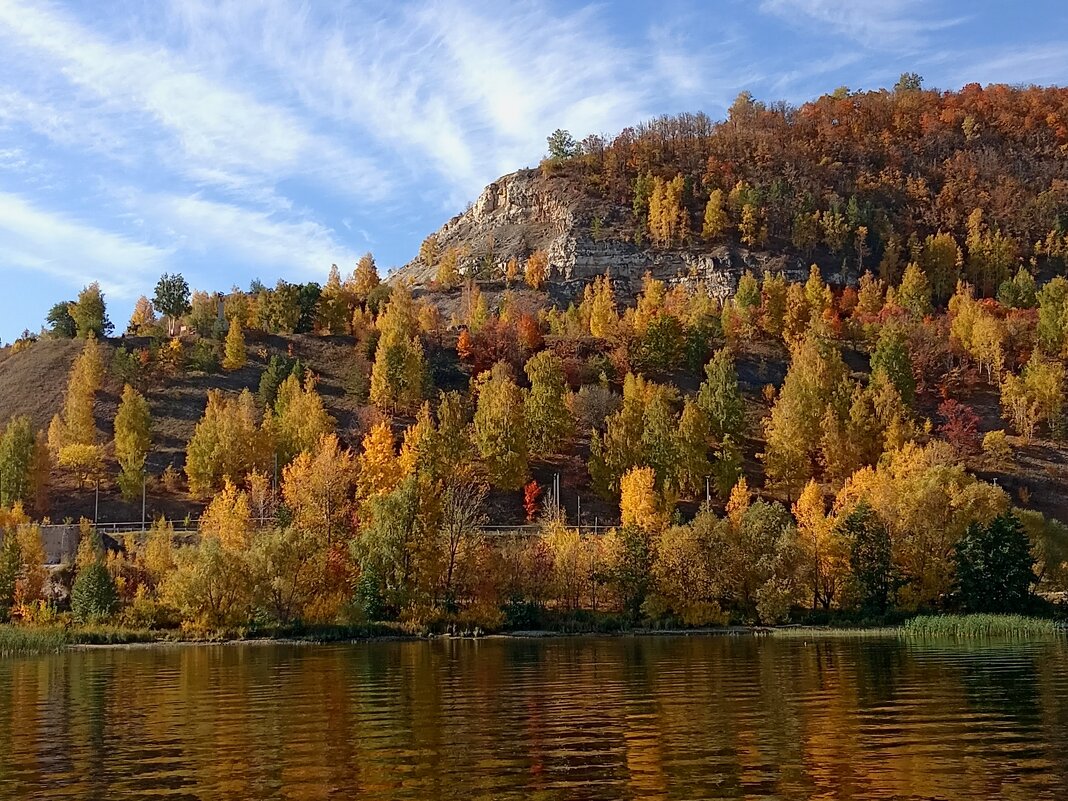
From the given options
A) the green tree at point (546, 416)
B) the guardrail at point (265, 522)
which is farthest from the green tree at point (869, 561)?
the green tree at point (546, 416)

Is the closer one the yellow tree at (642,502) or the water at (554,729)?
the water at (554,729)

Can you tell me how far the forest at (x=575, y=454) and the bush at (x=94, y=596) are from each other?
0.74 ft

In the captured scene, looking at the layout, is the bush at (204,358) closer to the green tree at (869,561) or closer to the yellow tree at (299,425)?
the yellow tree at (299,425)

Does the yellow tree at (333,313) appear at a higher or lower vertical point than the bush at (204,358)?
higher

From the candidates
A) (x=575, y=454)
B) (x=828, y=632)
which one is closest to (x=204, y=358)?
(x=575, y=454)

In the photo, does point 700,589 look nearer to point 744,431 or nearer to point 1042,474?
point 744,431

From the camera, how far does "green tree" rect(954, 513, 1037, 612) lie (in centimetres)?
7562

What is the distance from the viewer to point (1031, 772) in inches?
811

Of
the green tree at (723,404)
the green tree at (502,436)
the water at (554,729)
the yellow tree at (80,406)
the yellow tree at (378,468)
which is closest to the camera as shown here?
the water at (554,729)

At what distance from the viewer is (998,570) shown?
75.7 metres

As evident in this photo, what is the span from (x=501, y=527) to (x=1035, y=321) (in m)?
96.0

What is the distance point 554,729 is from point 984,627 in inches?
1929

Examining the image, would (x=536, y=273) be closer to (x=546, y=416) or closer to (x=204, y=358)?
(x=204, y=358)

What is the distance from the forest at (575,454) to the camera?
7900 cm
